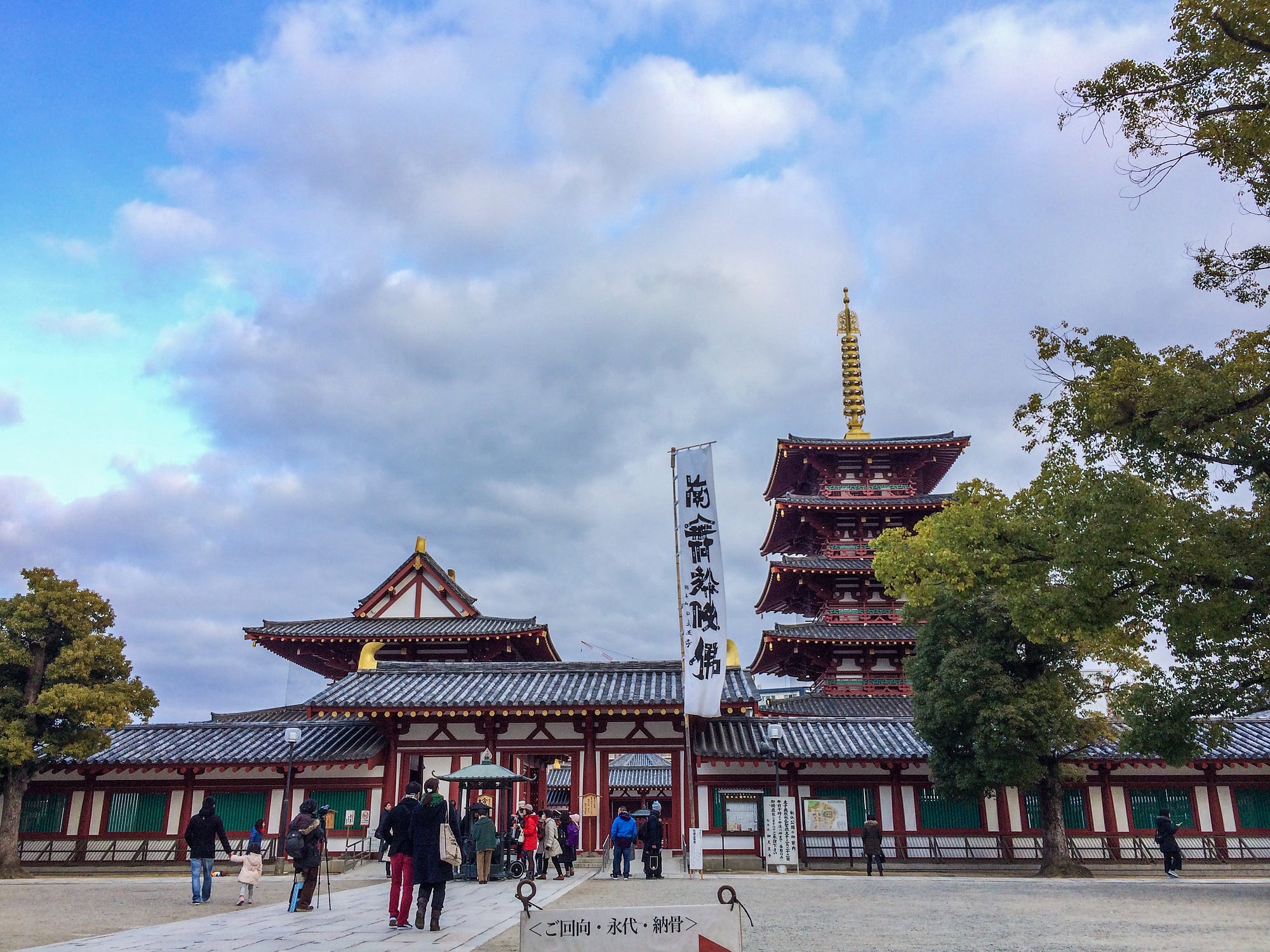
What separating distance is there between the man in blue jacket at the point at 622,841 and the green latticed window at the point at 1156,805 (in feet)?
48.1

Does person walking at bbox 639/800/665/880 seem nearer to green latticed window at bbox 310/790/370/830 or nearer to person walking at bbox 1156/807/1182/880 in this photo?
green latticed window at bbox 310/790/370/830

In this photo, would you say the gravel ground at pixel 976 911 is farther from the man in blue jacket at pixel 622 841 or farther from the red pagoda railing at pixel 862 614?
the red pagoda railing at pixel 862 614

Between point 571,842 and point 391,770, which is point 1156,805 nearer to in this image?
point 571,842

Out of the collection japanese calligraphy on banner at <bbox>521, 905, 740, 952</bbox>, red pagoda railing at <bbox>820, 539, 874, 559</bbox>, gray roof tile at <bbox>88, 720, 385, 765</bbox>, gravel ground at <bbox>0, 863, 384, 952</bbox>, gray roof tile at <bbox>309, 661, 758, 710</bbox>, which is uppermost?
red pagoda railing at <bbox>820, 539, 874, 559</bbox>

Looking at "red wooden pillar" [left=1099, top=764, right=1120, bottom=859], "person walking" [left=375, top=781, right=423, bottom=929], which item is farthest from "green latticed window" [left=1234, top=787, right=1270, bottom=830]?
"person walking" [left=375, top=781, right=423, bottom=929]

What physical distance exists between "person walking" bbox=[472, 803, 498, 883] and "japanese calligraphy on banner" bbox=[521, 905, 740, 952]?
1152cm

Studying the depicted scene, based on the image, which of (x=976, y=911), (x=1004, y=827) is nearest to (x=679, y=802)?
(x=1004, y=827)

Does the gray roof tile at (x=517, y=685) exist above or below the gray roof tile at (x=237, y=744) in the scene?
above

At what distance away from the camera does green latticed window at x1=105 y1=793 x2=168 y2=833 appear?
2359cm

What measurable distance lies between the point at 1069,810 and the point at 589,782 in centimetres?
1334

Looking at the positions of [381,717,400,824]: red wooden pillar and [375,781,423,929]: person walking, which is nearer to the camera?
[375,781,423,929]: person walking

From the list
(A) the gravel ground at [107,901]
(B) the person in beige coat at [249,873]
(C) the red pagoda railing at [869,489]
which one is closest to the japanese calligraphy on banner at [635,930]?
(A) the gravel ground at [107,901]

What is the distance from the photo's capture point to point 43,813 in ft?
77.8

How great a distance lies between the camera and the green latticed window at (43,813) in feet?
77.5
